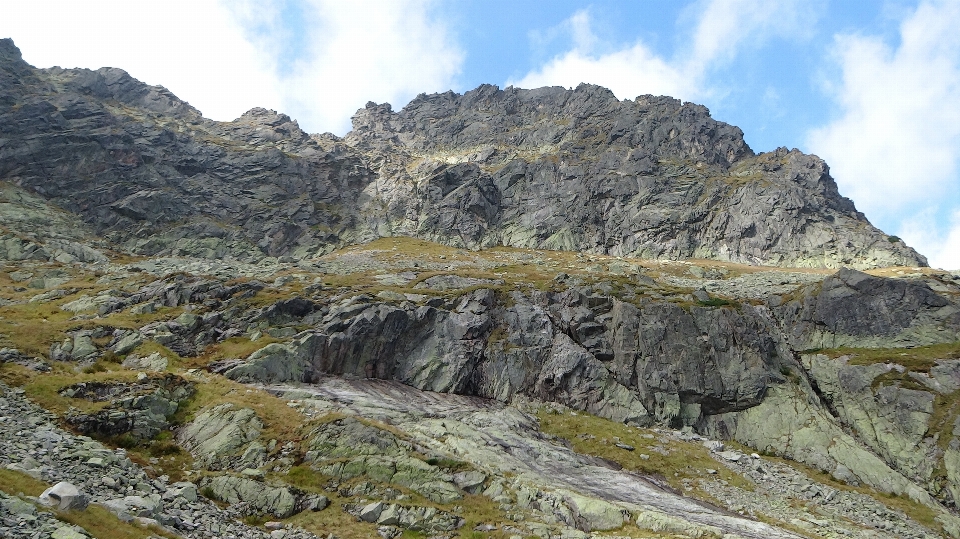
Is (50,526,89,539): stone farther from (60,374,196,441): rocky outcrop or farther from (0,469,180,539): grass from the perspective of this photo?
(60,374,196,441): rocky outcrop

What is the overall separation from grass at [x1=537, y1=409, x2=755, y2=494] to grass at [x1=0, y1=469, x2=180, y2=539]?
30.4 meters

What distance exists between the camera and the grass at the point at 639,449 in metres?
37.8

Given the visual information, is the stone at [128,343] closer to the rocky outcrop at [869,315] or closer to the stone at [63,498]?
the stone at [63,498]

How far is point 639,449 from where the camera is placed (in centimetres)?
4078

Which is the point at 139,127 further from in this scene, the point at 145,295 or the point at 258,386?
the point at 258,386

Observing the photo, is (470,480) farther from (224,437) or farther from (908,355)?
(908,355)

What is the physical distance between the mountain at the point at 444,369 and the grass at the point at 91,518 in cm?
14

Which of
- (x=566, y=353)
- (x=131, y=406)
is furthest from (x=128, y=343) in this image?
(x=566, y=353)

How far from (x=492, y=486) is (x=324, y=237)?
96.5m

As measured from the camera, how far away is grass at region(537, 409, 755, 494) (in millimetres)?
37844

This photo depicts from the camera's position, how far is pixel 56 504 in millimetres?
15766

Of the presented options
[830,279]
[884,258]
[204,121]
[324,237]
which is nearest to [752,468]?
[830,279]

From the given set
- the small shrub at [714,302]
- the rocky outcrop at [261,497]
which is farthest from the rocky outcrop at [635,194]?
the rocky outcrop at [261,497]

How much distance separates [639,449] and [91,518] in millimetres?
35644
